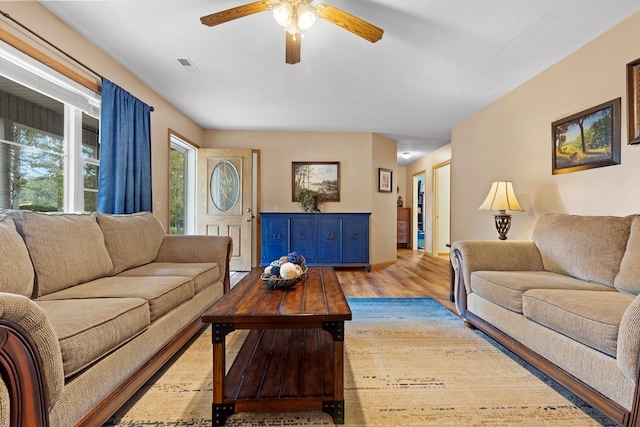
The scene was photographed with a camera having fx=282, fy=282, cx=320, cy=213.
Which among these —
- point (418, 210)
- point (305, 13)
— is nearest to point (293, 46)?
point (305, 13)

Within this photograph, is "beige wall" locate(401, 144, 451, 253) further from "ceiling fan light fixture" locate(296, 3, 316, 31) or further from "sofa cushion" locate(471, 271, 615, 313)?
"ceiling fan light fixture" locate(296, 3, 316, 31)

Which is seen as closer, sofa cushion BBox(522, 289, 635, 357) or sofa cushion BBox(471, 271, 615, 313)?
sofa cushion BBox(522, 289, 635, 357)

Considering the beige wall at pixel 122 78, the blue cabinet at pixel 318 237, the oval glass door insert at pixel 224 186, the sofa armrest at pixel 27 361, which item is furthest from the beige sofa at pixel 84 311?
the oval glass door insert at pixel 224 186

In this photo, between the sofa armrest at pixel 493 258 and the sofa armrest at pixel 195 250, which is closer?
the sofa armrest at pixel 493 258

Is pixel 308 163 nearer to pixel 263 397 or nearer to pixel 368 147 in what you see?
pixel 368 147

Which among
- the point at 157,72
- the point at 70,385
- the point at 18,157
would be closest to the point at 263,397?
the point at 70,385

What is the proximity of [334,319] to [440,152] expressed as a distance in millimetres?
5775

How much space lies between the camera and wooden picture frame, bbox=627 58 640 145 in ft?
6.60

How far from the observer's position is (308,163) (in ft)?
16.2

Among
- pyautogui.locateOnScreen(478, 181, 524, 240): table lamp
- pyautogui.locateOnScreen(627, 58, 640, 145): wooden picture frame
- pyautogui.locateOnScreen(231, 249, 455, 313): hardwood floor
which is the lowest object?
pyautogui.locateOnScreen(231, 249, 455, 313): hardwood floor

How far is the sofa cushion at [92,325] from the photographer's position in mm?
1061

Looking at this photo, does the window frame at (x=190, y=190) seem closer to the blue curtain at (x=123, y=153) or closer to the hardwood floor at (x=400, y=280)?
the hardwood floor at (x=400, y=280)

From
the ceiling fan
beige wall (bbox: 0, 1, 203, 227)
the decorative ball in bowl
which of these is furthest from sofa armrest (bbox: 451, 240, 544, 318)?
beige wall (bbox: 0, 1, 203, 227)

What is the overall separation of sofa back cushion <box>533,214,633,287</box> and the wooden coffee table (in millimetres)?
1754
